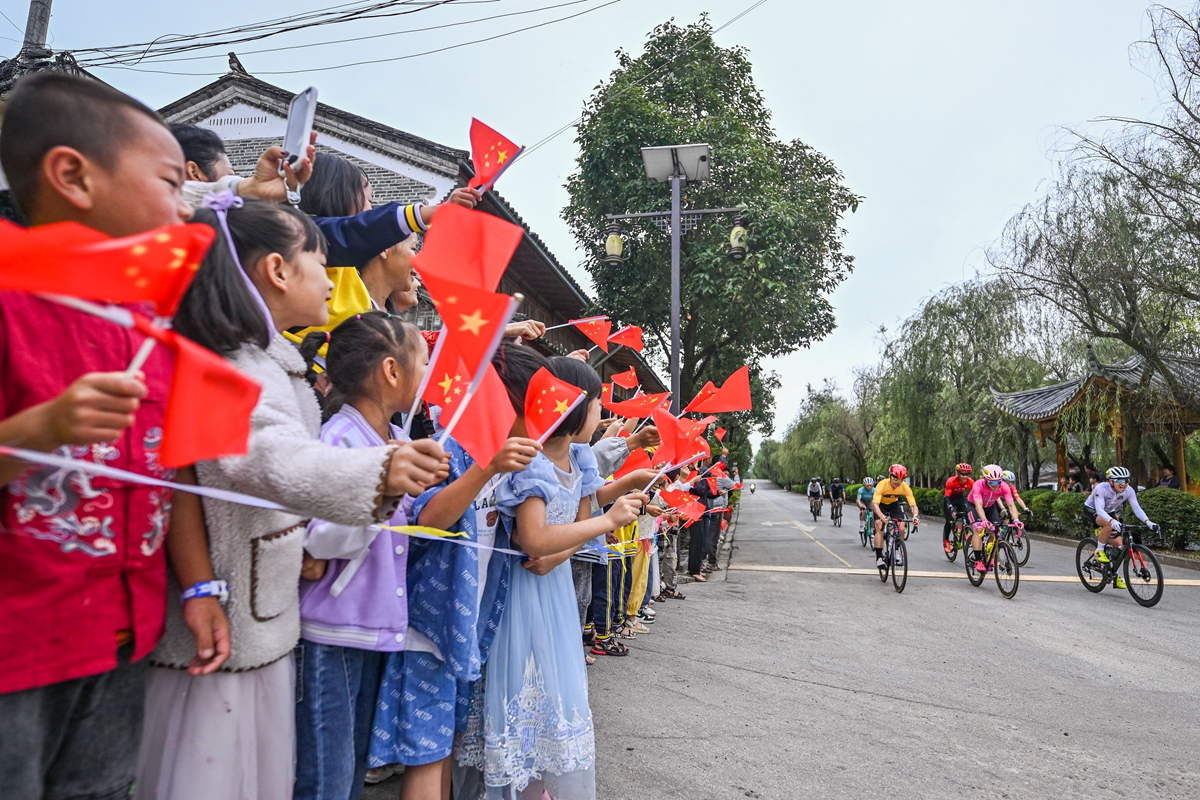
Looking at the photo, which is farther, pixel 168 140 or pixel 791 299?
pixel 791 299

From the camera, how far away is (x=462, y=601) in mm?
1850

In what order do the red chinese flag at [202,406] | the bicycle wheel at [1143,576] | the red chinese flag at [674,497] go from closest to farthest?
the red chinese flag at [202,406], the red chinese flag at [674,497], the bicycle wheel at [1143,576]

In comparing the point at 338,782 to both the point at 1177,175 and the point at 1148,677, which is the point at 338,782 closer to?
the point at 1148,677

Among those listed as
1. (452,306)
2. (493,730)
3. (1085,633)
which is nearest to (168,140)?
(452,306)

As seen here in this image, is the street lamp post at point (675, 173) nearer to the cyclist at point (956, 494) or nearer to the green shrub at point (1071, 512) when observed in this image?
the cyclist at point (956, 494)

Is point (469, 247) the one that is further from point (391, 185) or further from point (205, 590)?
point (391, 185)

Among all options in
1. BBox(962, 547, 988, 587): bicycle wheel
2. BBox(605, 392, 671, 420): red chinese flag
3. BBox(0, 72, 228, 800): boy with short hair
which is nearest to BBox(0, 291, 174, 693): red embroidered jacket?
BBox(0, 72, 228, 800): boy with short hair

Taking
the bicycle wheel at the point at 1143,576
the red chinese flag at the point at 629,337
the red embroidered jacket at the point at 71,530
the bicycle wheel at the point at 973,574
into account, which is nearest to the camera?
the red embroidered jacket at the point at 71,530

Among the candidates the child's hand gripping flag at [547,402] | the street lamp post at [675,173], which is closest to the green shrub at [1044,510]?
the street lamp post at [675,173]

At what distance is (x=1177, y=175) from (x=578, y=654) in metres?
14.2

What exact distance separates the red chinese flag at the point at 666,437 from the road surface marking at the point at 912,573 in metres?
8.31

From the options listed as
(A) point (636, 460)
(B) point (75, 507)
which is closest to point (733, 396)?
(A) point (636, 460)

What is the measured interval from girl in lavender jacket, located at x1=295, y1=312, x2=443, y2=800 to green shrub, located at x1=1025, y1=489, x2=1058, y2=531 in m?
19.4

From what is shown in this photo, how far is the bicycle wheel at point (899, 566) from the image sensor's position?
879cm
